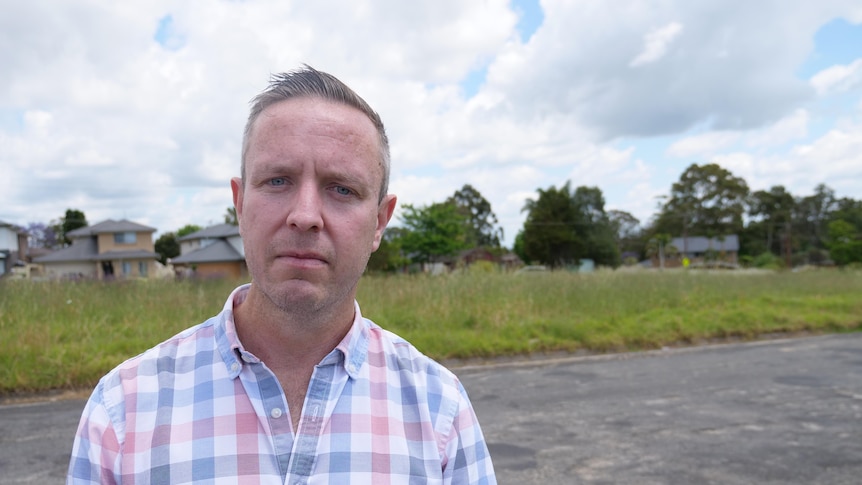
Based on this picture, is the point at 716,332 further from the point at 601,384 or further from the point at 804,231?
the point at 804,231

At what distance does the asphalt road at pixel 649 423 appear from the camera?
511cm

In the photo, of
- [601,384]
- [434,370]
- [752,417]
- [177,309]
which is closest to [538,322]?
[601,384]

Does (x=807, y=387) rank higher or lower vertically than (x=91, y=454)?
lower

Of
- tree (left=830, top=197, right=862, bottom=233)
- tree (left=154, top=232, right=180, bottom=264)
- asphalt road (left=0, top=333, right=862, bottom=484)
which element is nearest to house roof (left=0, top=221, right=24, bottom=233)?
tree (left=154, top=232, right=180, bottom=264)

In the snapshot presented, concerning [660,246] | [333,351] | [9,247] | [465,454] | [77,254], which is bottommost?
[465,454]

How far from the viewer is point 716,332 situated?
12.7 m

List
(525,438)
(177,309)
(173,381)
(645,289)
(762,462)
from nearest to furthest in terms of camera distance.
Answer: (173,381), (762,462), (525,438), (177,309), (645,289)

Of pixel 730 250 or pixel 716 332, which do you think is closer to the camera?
pixel 716 332

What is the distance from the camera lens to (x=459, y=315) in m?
11.9

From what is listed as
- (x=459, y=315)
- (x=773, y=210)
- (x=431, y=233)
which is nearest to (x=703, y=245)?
(x=773, y=210)

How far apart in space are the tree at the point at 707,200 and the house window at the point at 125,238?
55.8m

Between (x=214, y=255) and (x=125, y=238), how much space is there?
27.2 ft

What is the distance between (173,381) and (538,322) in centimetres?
1068

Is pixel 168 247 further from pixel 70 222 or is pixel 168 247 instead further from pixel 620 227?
pixel 620 227
